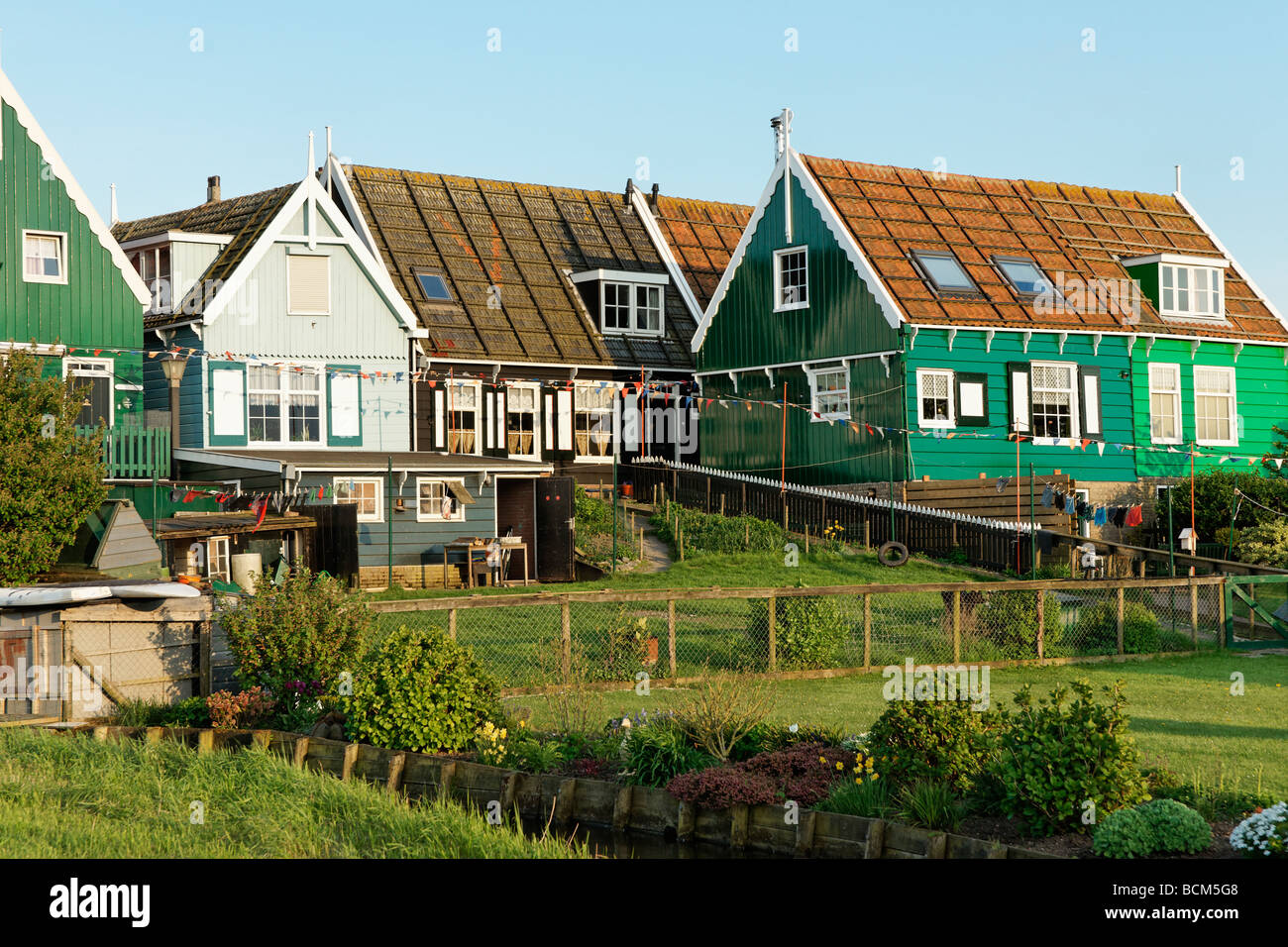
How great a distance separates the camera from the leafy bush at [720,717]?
1380cm

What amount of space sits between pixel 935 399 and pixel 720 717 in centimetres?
2065

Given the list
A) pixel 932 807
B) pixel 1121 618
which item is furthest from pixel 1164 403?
pixel 932 807

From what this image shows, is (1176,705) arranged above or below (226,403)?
below

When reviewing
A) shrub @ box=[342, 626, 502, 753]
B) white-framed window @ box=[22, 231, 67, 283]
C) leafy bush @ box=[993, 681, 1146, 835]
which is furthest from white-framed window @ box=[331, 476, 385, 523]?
leafy bush @ box=[993, 681, 1146, 835]

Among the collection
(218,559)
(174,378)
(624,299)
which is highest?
(624,299)

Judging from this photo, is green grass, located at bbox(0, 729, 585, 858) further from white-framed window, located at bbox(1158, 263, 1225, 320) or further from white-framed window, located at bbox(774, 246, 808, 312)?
white-framed window, located at bbox(1158, 263, 1225, 320)

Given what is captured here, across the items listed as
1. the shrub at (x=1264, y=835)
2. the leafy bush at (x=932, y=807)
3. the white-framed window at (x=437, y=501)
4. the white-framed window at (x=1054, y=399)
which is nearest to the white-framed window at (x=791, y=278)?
the white-framed window at (x=1054, y=399)

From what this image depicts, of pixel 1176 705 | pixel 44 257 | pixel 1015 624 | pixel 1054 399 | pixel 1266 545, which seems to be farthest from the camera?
pixel 1054 399

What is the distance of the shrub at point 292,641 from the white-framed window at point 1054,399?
22059 mm

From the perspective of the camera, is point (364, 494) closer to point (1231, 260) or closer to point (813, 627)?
point (813, 627)

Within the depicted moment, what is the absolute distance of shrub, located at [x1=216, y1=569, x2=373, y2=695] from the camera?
1600 cm

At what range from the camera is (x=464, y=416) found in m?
35.8
